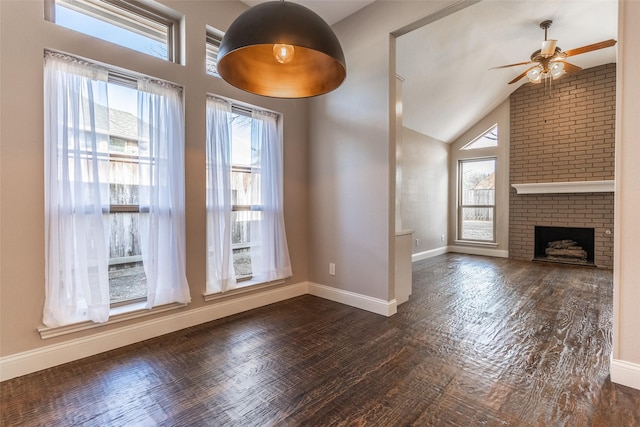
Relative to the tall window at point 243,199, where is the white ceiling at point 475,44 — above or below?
above

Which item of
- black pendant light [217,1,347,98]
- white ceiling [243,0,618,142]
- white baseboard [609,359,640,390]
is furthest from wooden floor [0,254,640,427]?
white ceiling [243,0,618,142]

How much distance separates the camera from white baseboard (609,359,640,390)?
1.78m

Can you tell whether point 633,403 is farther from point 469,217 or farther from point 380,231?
point 469,217

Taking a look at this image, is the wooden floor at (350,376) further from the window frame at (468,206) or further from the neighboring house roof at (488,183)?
the neighboring house roof at (488,183)

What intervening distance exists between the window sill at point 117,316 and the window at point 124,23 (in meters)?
2.16

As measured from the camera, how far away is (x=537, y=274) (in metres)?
4.87

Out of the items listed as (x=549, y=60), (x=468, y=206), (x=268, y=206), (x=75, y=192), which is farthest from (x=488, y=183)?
(x=75, y=192)

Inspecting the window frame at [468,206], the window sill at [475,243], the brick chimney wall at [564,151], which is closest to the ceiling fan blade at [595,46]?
the brick chimney wall at [564,151]

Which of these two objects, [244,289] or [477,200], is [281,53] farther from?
[477,200]

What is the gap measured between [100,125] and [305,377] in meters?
2.39

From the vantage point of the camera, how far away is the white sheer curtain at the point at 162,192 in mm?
2441

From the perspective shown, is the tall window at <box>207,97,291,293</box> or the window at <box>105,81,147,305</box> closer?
the window at <box>105,81,147,305</box>

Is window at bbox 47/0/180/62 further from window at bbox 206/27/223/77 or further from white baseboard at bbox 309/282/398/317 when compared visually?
white baseboard at bbox 309/282/398/317

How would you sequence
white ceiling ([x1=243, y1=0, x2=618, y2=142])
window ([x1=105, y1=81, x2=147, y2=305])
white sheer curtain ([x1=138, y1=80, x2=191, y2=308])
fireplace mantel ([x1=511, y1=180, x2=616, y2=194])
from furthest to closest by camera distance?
fireplace mantel ([x1=511, y1=180, x2=616, y2=194]) → white ceiling ([x1=243, y1=0, x2=618, y2=142]) → white sheer curtain ([x1=138, y1=80, x2=191, y2=308]) → window ([x1=105, y1=81, x2=147, y2=305])
